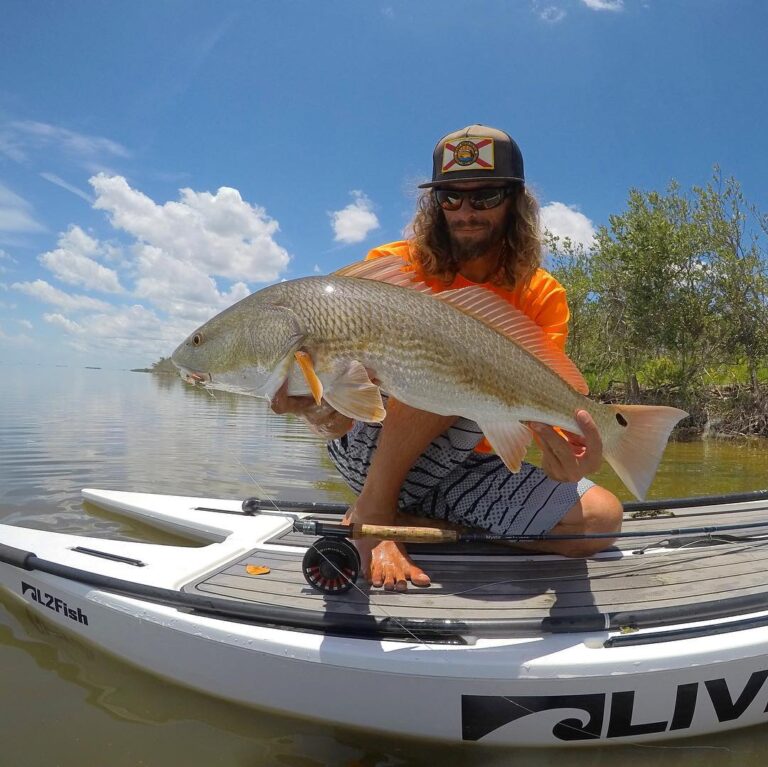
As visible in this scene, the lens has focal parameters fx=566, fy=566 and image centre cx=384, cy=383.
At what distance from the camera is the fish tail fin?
89.0 inches

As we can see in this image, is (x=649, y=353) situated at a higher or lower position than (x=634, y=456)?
higher

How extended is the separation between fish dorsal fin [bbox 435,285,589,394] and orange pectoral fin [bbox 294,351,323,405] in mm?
610

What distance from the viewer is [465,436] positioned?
290cm

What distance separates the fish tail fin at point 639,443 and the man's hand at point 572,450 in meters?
0.07

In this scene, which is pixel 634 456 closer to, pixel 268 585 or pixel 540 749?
pixel 540 749

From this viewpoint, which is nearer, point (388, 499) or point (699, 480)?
point (388, 499)

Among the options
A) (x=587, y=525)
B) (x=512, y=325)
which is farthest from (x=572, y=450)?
(x=587, y=525)

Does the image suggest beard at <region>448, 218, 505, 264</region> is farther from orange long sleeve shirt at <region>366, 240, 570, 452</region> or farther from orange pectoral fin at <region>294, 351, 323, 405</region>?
orange pectoral fin at <region>294, 351, 323, 405</region>

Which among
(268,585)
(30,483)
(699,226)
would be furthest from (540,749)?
(699,226)

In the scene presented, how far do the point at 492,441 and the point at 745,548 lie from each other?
1.99 m

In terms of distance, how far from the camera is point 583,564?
3.04 meters

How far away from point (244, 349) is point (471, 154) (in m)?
1.52

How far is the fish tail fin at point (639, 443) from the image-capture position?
2260mm

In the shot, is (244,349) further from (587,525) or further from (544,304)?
(587,525)
